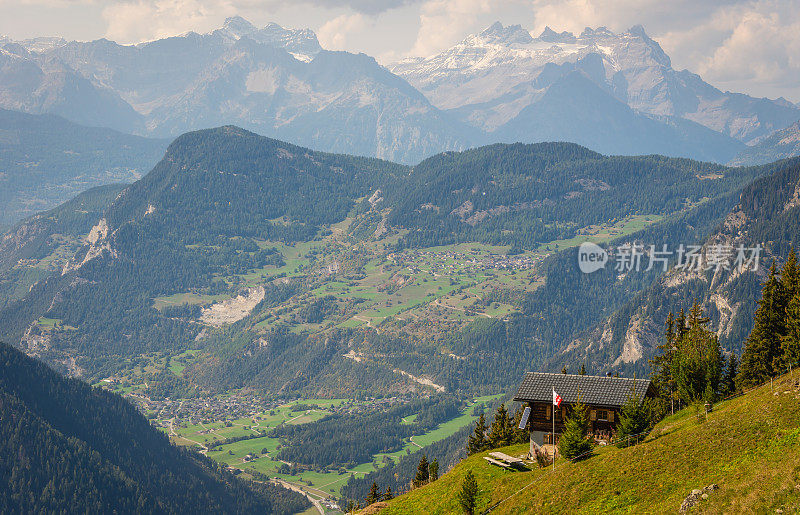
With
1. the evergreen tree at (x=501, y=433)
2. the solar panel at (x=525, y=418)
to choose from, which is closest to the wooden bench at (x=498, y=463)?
the solar panel at (x=525, y=418)

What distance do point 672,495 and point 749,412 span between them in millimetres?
14315

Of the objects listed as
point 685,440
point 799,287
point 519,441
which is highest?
point 799,287

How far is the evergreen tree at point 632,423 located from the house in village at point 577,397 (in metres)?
6.58

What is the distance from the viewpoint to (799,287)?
118062 mm

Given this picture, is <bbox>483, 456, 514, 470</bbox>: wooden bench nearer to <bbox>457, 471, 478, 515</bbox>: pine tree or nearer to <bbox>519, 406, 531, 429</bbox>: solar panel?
<bbox>519, 406, 531, 429</bbox>: solar panel

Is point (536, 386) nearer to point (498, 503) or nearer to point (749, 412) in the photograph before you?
point (498, 503)

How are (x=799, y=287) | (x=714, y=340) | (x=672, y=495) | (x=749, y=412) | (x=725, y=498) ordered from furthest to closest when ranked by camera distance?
(x=714, y=340), (x=799, y=287), (x=749, y=412), (x=672, y=495), (x=725, y=498)

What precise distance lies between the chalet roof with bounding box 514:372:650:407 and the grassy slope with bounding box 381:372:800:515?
8392 mm

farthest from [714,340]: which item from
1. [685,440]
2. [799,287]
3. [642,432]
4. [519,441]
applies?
[685,440]

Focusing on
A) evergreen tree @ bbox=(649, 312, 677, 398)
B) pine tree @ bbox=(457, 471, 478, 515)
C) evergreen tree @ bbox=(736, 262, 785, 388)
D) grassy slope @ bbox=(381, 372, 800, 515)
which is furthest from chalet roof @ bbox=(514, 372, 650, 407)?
evergreen tree @ bbox=(649, 312, 677, 398)

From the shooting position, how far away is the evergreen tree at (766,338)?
123 metres

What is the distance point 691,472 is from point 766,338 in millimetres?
59046

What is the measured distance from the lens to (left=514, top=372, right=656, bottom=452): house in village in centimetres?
10050

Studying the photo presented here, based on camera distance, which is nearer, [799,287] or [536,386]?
[536,386]
